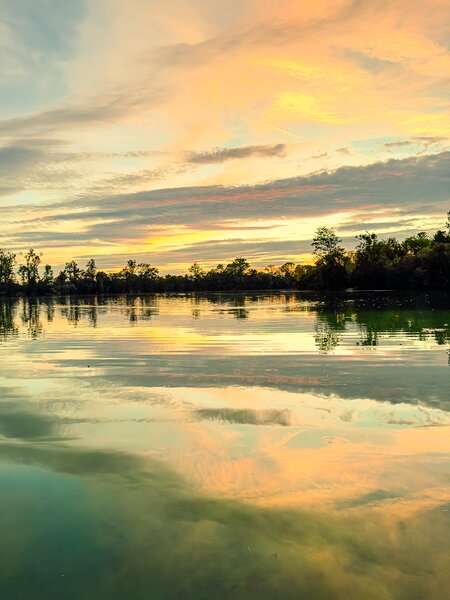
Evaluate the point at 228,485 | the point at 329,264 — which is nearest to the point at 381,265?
the point at 329,264

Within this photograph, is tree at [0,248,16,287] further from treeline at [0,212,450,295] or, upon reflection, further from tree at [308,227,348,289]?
tree at [308,227,348,289]

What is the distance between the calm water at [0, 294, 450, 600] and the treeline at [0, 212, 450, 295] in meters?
90.7

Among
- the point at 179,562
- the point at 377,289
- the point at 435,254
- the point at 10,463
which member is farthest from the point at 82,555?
the point at 377,289

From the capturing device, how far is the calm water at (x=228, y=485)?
14.1ft

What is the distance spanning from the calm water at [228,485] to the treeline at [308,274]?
298 feet

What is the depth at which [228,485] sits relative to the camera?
19.8 feet

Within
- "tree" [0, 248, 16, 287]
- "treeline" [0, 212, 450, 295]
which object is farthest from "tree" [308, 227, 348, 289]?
"tree" [0, 248, 16, 287]

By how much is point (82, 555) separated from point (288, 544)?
1.89 meters

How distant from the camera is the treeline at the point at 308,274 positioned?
320 feet

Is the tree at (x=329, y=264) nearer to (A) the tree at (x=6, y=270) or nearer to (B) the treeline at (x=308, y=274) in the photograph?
(B) the treeline at (x=308, y=274)

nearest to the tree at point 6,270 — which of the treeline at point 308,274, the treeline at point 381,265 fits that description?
the treeline at point 308,274

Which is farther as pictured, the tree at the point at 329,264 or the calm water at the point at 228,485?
the tree at the point at 329,264

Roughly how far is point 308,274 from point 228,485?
122m

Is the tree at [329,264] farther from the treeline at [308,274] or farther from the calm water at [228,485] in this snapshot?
the calm water at [228,485]
